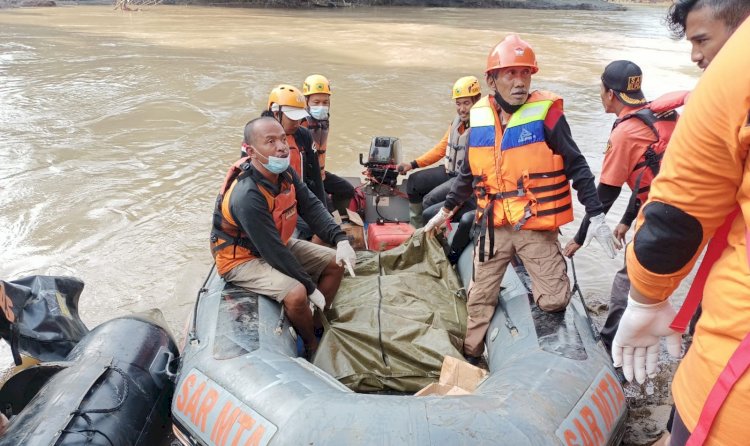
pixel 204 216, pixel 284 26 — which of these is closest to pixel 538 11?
pixel 284 26

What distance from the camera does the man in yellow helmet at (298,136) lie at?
166 inches

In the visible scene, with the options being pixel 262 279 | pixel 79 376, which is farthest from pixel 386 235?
pixel 79 376

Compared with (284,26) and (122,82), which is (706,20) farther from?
(284,26)

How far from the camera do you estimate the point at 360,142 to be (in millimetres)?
9203

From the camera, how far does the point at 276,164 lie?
3.19m

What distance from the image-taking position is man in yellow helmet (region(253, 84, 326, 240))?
166 inches

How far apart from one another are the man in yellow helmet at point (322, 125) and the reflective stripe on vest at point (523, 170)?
2.13m

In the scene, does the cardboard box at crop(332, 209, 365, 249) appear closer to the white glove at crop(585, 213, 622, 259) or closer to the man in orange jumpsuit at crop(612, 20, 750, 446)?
the white glove at crop(585, 213, 622, 259)

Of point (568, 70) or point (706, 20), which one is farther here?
point (568, 70)

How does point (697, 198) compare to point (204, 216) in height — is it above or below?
above

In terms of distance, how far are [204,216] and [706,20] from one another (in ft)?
18.9

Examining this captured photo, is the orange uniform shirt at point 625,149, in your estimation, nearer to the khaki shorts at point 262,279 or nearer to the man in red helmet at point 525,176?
the man in red helmet at point 525,176

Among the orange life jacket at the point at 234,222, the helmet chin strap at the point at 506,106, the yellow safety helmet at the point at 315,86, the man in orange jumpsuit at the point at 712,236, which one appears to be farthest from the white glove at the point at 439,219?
the man in orange jumpsuit at the point at 712,236

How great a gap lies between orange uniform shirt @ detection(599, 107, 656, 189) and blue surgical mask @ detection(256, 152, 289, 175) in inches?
71.1
